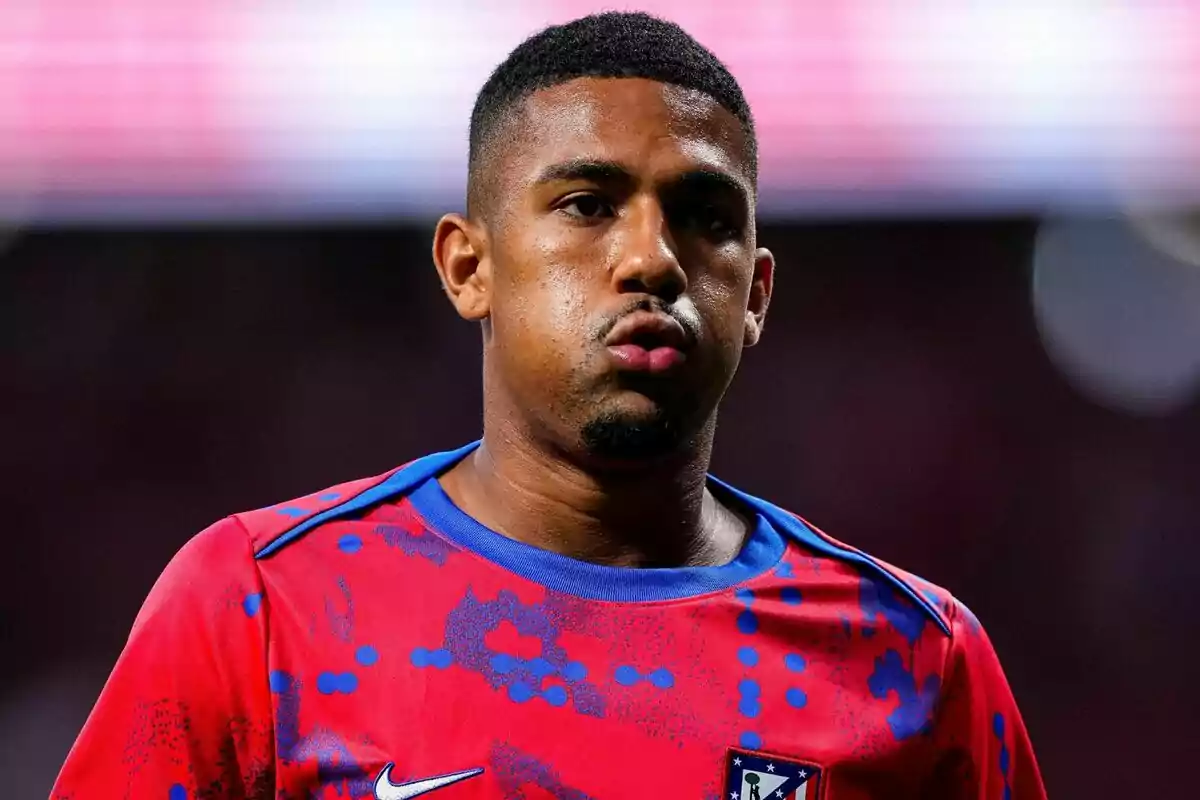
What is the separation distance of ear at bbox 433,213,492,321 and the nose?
0.22 m

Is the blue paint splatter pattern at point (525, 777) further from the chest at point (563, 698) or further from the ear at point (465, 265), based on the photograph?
the ear at point (465, 265)

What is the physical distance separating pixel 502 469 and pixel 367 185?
81.4 inches

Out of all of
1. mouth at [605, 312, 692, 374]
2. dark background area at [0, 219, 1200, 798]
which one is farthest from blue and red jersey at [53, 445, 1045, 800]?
dark background area at [0, 219, 1200, 798]

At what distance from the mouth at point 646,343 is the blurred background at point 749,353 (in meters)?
1.99

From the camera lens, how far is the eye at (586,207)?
1771 millimetres

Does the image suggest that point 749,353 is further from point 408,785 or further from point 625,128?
point 408,785

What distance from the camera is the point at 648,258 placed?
1.71 metres

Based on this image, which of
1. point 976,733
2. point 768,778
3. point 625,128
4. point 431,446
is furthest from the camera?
point 431,446

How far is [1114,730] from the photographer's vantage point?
3803mm

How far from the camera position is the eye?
5.81 ft

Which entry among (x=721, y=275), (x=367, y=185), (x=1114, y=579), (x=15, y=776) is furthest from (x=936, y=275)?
(x=15, y=776)

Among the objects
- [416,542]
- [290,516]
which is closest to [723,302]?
[416,542]

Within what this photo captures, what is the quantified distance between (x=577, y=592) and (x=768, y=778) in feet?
1.08

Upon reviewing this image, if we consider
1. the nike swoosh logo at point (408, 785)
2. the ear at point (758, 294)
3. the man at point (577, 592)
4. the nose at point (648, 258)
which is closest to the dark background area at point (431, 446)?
the ear at point (758, 294)
